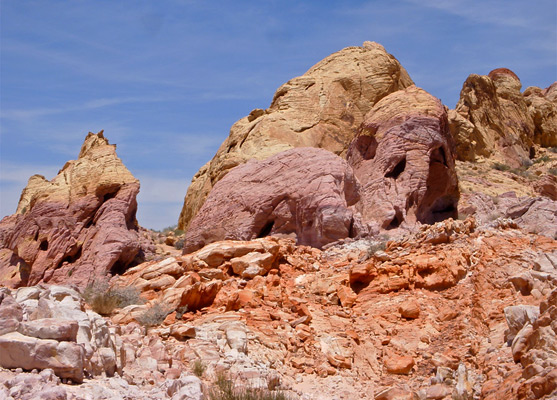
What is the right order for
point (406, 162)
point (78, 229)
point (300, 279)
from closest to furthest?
point (300, 279), point (406, 162), point (78, 229)

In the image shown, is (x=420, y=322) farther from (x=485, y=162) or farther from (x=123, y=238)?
(x=485, y=162)

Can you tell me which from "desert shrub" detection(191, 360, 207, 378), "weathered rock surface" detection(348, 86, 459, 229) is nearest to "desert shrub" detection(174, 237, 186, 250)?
"weathered rock surface" detection(348, 86, 459, 229)

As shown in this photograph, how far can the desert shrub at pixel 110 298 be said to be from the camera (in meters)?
13.3

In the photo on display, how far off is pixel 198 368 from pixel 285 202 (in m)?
8.25

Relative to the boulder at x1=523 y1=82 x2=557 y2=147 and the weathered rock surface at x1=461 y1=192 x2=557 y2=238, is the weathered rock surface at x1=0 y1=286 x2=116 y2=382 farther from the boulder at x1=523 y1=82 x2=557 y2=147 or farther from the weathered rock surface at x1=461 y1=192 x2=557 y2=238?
the boulder at x1=523 y1=82 x2=557 y2=147

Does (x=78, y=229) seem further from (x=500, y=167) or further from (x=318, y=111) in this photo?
(x=500, y=167)

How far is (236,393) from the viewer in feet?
29.9

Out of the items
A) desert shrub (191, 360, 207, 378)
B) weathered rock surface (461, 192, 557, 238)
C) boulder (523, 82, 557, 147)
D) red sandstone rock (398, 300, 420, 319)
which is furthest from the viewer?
boulder (523, 82, 557, 147)

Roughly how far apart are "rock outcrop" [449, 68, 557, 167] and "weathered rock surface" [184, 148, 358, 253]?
17.5 m

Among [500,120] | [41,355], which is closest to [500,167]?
[500,120]

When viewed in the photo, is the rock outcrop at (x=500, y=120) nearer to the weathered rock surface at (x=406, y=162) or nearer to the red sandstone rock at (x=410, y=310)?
the weathered rock surface at (x=406, y=162)

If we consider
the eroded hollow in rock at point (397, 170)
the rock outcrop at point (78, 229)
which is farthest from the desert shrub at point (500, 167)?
the rock outcrop at point (78, 229)

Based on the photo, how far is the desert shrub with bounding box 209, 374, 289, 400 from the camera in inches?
341

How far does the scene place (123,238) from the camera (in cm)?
1970
